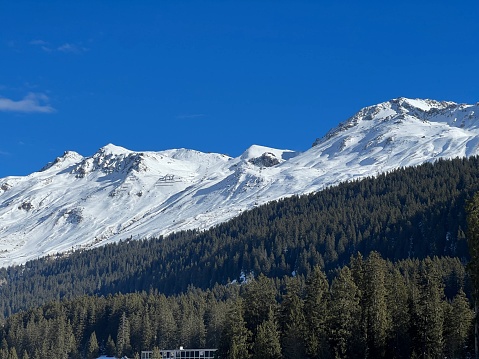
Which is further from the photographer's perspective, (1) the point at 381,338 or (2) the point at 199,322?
(2) the point at 199,322

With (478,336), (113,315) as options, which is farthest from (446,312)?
(113,315)

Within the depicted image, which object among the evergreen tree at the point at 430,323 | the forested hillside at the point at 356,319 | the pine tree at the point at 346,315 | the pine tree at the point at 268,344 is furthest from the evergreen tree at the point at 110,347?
the evergreen tree at the point at 430,323

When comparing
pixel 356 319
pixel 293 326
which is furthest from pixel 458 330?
pixel 293 326

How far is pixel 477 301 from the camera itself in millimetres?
69125

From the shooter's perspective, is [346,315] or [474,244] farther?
[346,315]

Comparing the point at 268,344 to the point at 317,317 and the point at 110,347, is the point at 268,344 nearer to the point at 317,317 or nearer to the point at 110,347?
the point at 317,317

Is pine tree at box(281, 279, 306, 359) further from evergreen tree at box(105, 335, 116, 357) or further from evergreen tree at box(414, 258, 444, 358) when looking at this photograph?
evergreen tree at box(105, 335, 116, 357)

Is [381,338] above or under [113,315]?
under

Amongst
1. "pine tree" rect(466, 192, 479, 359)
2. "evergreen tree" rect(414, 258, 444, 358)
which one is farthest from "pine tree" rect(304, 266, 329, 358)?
"pine tree" rect(466, 192, 479, 359)

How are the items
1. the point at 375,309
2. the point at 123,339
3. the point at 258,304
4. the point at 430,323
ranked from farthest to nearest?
the point at 123,339 → the point at 258,304 → the point at 375,309 → the point at 430,323

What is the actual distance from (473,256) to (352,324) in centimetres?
3198

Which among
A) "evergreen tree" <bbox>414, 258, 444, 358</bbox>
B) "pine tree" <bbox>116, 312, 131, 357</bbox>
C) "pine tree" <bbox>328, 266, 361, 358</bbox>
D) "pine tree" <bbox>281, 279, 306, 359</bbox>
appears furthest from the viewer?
"pine tree" <bbox>116, 312, 131, 357</bbox>

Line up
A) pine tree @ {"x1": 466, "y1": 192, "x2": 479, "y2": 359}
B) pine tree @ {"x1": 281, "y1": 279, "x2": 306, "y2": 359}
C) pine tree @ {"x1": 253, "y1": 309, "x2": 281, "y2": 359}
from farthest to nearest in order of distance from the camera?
pine tree @ {"x1": 253, "y1": 309, "x2": 281, "y2": 359}, pine tree @ {"x1": 281, "y1": 279, "x2": 306, "y2": 359}, pine tree @ {"x1": 466, "y1": 192, "x2": 479, "y2": 359}

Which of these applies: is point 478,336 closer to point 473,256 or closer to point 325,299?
point 473,256
